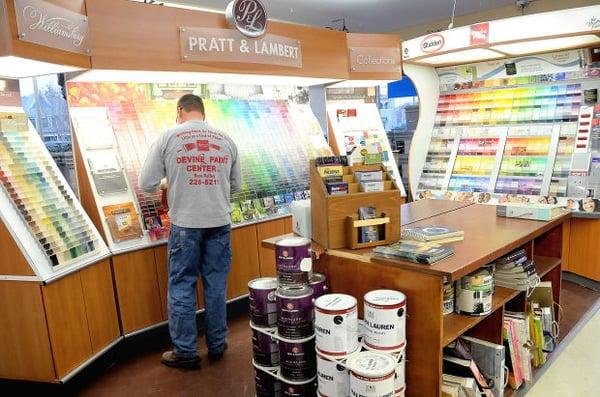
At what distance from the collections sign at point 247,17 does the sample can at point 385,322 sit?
92.1 inches

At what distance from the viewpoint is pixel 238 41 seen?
137 inches

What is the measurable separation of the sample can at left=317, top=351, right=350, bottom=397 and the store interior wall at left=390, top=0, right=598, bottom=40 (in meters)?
6.03

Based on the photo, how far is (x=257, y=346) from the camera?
2471 mm

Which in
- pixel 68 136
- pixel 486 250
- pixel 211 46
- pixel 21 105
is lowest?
pixel 486 250

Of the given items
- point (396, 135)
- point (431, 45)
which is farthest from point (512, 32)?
point (396, 135)

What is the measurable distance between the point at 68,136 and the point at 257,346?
7.31 feet

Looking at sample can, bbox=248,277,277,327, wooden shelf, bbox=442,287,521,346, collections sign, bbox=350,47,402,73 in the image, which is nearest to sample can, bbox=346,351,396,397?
wooden shelf, bbox=442,287,521,346

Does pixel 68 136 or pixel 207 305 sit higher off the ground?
pixel 68 136

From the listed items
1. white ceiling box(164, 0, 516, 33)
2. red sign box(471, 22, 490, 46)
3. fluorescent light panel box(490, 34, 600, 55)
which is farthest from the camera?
white ceiling box(164, 0, 516, 33)

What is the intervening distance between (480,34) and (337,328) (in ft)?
11.2

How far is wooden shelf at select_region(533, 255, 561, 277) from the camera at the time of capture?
3.08m

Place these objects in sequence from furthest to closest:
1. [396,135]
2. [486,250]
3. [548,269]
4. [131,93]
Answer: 1. [396,135]
2. [131,93]
3. [548,269]
4. [486,250]

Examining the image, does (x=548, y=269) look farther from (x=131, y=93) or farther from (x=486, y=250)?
(x=131, y=93)

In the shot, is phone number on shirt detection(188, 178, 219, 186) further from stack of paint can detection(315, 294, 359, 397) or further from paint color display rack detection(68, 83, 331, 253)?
stack of paint can detection(315, 294, 359, 397)
